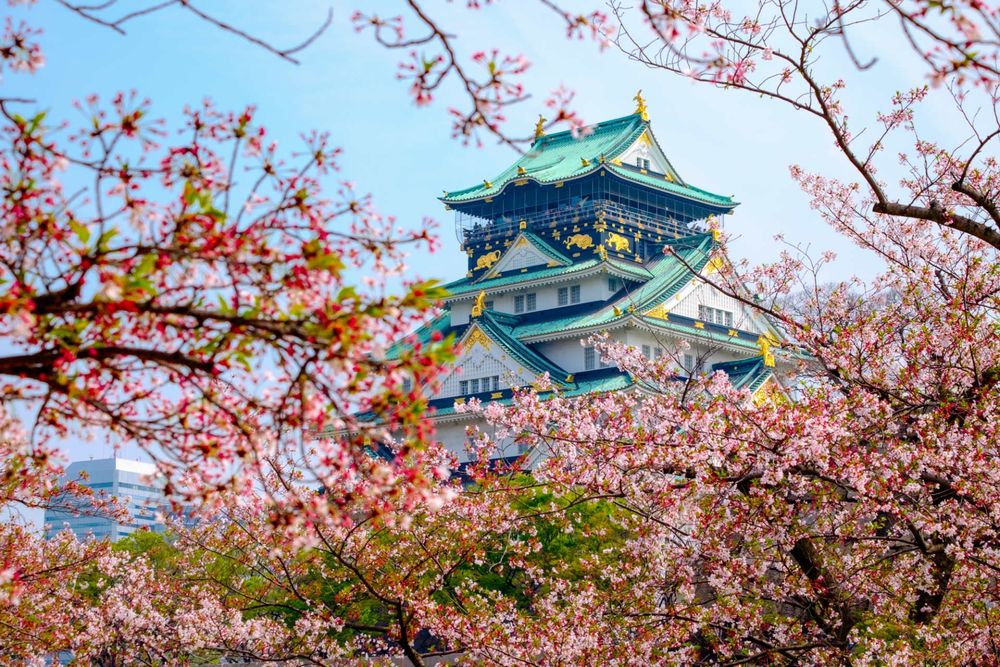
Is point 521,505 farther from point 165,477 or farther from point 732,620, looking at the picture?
point 165,477

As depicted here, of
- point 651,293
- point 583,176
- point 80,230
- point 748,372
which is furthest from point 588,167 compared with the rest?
point 80,230

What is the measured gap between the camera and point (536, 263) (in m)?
53.2

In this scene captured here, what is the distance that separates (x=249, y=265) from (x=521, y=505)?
A: 23062 mm

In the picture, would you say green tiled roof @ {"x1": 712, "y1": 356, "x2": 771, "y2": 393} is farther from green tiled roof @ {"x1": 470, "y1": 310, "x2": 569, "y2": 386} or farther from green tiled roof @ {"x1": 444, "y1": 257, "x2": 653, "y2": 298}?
green tiled roof @ {"x1": 470, "y1": 310, "x2": 569, "y2": 386}

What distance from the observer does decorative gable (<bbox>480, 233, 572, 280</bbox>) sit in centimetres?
5306

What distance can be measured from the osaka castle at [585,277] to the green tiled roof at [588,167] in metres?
0.09

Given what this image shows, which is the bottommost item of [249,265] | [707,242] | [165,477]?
[165,477]

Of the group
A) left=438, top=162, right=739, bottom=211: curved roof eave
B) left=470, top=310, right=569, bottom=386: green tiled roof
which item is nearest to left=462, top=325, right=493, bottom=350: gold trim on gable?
left=470, top=310, right=569, bottom=386: green tiled roof

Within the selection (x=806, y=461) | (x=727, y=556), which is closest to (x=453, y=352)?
(x=806, y=461)

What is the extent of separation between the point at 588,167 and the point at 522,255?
4892mm

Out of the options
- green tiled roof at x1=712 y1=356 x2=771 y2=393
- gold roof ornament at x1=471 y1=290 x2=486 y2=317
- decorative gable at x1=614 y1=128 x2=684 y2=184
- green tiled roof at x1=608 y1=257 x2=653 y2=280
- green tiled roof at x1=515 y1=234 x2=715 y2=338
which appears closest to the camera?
green tiled roof at x1=712 y1=356 x2=771 y2=393

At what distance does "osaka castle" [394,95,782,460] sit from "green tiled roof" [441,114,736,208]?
0.09m

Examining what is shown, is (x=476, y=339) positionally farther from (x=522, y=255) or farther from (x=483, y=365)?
(x=522, y=255)

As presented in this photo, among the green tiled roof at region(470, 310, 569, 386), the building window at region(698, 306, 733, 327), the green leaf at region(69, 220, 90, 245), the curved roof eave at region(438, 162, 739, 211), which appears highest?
the curved roof eave at region(438, 162, 739, 211)
